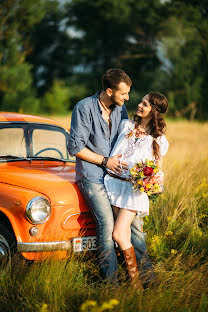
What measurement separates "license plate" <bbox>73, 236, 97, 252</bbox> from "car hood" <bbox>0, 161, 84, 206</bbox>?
0.34 m

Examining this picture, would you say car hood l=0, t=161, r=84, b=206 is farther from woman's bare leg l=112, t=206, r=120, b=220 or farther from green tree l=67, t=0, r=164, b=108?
green tree l=67, t=0, r=164, b=108

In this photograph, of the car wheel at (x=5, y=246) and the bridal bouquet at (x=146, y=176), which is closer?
the bridal bouquet at (x=146, y=176)

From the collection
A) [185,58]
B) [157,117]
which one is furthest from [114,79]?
[185,58]

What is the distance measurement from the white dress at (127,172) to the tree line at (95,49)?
2292cm

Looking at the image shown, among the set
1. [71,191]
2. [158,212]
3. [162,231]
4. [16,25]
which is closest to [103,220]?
[71,191]

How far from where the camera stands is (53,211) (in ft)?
12.1

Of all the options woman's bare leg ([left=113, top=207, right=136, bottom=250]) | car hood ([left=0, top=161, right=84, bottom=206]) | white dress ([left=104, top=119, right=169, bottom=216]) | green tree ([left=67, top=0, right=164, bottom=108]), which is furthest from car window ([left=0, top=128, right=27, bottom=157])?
green tree ([left=67, top=0, right=164, bottom=108])

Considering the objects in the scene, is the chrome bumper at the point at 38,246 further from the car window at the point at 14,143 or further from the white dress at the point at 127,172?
the car window at the point at 14,143

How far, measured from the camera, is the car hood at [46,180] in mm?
3764

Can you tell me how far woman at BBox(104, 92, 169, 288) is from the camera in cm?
372


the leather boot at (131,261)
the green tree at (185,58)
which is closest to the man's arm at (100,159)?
the leather boot at (131,261)

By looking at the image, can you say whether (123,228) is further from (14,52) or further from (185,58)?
(185,58)

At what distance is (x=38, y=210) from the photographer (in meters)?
3.65

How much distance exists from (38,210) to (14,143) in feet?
5.25
